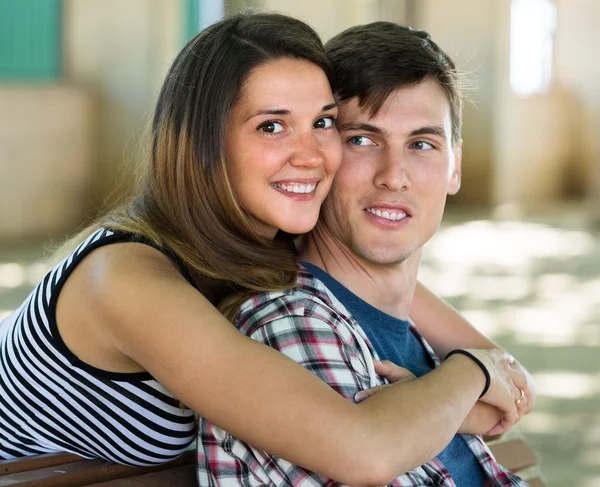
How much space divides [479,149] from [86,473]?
12179mm

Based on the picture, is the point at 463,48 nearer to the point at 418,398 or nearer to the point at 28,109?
the point at 28,109

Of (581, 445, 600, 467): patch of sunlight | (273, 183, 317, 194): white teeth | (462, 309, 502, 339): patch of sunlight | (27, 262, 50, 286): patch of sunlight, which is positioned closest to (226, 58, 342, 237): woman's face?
(273, 183, 317, 194): white teeth

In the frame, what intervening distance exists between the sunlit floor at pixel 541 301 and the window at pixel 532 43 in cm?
428

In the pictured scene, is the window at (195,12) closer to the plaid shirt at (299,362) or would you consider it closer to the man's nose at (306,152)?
the man's nose at (306,152)

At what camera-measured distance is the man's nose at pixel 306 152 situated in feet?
6.82

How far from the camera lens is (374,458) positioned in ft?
5.57

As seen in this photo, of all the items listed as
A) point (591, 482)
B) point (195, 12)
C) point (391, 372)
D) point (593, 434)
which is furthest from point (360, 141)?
point (195, 12)

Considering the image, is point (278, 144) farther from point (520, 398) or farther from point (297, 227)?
point (520, 398)

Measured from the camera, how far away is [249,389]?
5.59 feet

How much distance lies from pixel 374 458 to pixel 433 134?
34.9 inches

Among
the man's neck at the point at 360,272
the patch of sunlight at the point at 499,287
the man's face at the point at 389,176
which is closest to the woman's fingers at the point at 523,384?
the man's neck at the point at 360,272

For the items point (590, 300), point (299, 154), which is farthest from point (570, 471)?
point (590, 300)

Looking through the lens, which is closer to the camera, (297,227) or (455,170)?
(297,227)

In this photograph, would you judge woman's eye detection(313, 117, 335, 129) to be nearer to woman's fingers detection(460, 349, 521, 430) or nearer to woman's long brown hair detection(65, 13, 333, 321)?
woman's long brown hair detection(65, 13, 333, 321)
